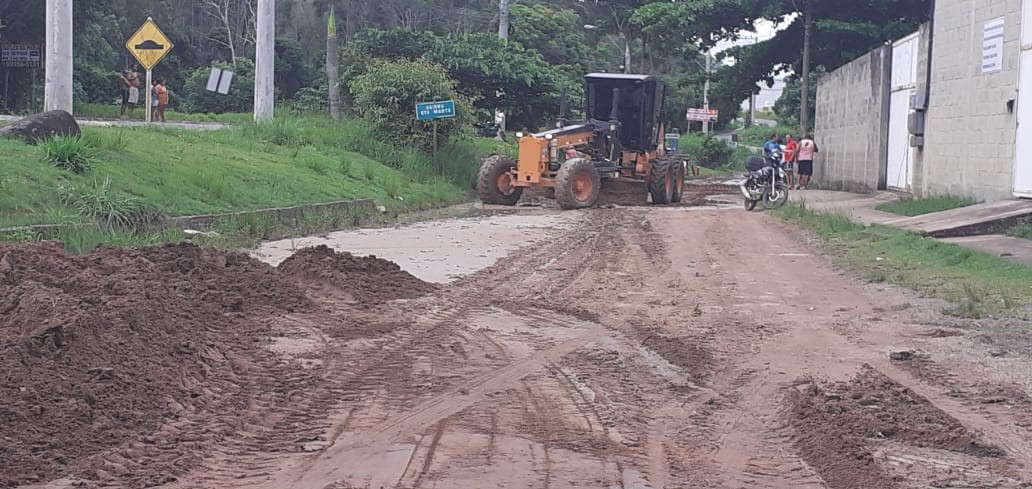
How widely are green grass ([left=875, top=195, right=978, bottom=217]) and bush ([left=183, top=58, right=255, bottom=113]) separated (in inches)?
1433

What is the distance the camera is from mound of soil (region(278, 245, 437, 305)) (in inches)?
448

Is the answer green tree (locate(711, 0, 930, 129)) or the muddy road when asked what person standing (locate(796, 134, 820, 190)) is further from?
the muddy road

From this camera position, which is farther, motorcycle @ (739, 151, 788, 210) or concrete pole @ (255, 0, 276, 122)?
concrete pole @ (255, 0, 276, 122)

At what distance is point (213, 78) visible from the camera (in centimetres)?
3172

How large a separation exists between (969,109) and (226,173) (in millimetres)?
13784

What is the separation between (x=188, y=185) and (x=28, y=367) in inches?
440

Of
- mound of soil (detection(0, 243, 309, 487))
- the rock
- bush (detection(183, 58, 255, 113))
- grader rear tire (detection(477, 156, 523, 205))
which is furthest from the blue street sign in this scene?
bush (detection(183, 58, 255, 113))

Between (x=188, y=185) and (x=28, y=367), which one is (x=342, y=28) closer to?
(x=188, y=185)

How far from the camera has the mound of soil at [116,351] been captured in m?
5.77

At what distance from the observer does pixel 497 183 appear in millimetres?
26234

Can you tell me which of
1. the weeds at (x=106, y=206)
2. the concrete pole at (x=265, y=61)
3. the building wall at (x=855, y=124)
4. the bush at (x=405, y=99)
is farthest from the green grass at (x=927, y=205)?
the concrete pole at (x=265, y=61)

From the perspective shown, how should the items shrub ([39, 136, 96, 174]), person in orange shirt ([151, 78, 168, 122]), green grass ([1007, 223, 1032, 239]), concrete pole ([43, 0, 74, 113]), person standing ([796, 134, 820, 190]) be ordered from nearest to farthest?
shrub ([39, 136, 96, 174]), green grass ([1007, 223, 1032, 239]), concrete pole ([43, 0, 74, 113]), person in orange shirt ([151, 78, 168, 122]), person standing ([796, 134, 820, 190])

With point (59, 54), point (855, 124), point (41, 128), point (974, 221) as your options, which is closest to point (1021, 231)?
point (974, 221)

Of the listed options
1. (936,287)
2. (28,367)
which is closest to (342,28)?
(936,287)
